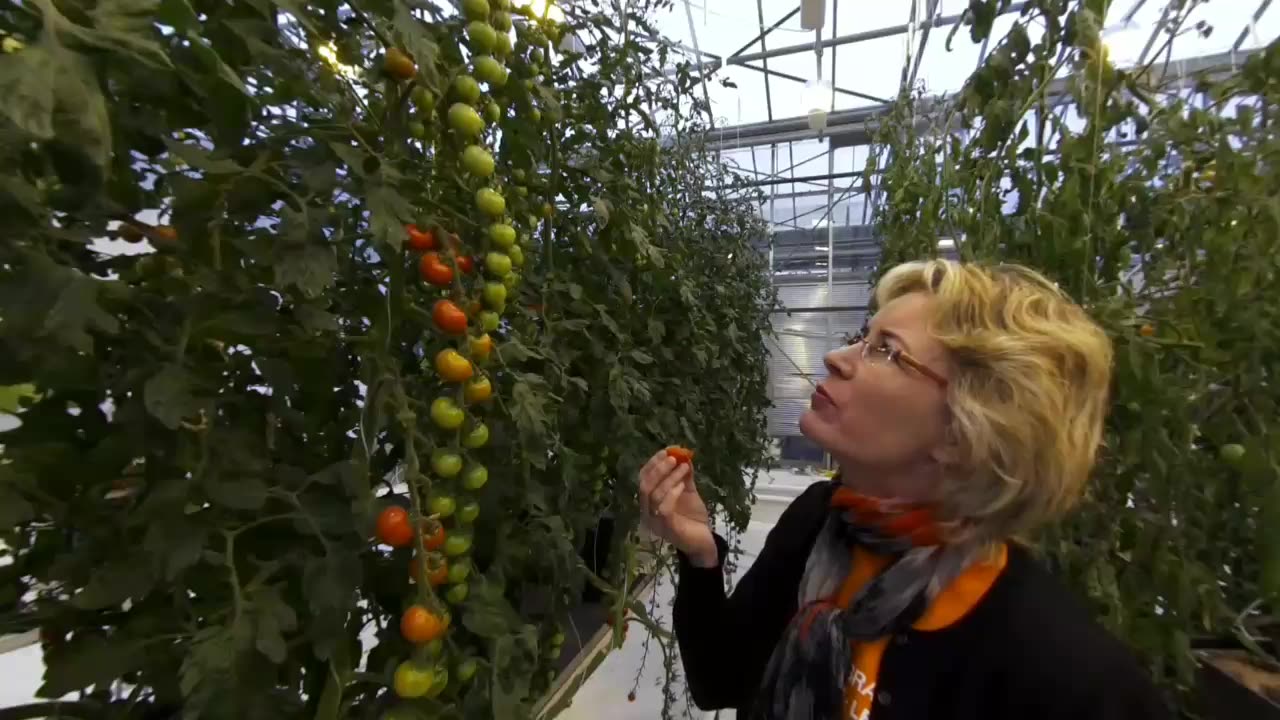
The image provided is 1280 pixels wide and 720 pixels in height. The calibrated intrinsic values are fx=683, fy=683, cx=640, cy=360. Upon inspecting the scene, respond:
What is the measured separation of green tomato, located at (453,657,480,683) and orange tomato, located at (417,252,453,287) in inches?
11.7

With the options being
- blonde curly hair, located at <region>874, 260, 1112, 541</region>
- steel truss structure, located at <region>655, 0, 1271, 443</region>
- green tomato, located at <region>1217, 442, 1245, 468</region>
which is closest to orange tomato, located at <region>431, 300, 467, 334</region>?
blonde curly hair, located at <region>874, 260, 1112, 541</region>

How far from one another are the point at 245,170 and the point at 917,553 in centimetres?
68

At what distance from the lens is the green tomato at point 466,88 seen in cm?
52

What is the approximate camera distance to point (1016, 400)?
0.66 meters

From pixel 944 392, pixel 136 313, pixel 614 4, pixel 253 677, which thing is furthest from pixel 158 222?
pixel 614 4

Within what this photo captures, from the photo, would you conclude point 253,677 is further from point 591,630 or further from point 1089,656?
point 591,630

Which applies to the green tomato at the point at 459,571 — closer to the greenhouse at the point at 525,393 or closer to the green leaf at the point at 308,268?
the greenhouse at the point at 525,393

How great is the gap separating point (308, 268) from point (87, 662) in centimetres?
27

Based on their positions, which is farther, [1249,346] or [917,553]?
[1249,346]

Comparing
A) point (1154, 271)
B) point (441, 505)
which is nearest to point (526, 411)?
point (441, 505)

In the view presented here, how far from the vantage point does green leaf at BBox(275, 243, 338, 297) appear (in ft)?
1.31

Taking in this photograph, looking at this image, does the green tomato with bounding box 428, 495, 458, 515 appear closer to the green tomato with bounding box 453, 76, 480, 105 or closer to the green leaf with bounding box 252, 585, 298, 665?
the green leaf with bounding box 252, 585, 298, 665

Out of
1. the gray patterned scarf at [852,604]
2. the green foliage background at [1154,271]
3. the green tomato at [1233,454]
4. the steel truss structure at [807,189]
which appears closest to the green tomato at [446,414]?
the gray patterned scarf at [852,604]

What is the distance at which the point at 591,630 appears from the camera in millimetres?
1154
